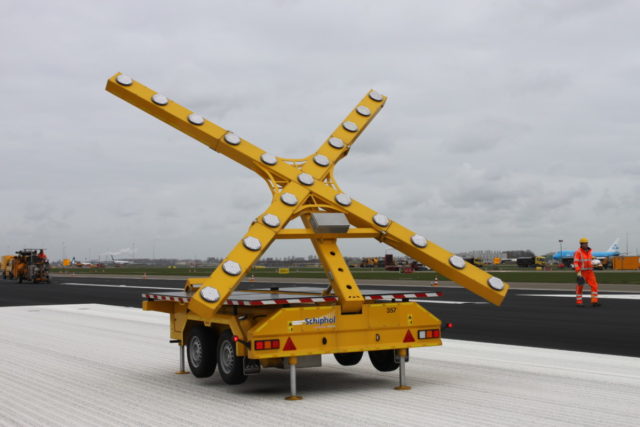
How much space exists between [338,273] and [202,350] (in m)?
2.28

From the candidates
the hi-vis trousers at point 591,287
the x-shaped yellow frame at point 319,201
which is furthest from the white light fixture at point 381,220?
the hi-vis trousers at point 591,287

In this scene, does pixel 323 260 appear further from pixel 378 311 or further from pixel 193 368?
pixel 193 368

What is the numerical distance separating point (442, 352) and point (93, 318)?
11326 millimetres

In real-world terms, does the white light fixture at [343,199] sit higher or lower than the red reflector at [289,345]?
higher

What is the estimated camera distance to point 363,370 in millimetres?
11023

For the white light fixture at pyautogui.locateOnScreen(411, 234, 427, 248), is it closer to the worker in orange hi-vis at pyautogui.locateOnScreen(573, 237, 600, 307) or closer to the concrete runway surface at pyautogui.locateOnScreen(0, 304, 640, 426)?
the concrete runway surface at pyautogui.locateOnScreen(0, 304, 640, 426)

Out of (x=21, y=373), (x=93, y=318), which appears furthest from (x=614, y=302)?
(x=21, y=373)

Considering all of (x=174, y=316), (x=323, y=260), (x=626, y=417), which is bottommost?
(x=626, y=417)

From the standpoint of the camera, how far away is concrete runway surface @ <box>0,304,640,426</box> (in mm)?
7621

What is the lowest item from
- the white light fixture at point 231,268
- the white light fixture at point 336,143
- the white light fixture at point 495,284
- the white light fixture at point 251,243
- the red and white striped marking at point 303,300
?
the red and white striped marking at point 303,300

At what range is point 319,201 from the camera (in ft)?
29.3

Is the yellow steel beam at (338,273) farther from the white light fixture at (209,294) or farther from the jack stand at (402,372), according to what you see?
the white light fixture at (209,294)

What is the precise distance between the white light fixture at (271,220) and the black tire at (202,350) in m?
2.36

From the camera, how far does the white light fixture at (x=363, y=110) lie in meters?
9.73
